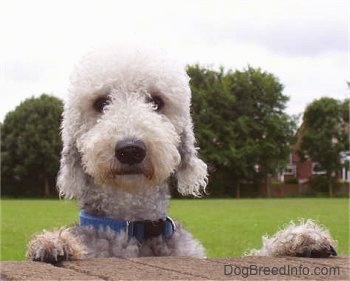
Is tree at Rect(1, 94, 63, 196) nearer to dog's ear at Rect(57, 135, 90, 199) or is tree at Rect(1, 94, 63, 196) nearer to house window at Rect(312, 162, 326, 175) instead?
house window at Rect(312, 162, 326, 175)

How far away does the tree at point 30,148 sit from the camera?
47062mm

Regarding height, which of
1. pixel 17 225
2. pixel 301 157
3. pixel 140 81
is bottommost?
pixel 17 225

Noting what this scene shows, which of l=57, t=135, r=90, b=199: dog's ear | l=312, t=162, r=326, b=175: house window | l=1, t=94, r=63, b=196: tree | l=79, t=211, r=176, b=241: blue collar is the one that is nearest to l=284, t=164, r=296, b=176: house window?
l=312, t=162, r=326, b=175: house window

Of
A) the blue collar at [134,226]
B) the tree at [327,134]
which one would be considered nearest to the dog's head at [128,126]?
the blue collar at [134,226]

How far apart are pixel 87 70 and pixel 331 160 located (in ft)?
191

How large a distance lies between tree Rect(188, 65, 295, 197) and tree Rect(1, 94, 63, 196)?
1109 cm

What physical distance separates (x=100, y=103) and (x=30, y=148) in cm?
4504

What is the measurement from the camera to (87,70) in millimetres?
4477

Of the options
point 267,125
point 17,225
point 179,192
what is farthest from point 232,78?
point 179,192

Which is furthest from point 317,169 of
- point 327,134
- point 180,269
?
point 180,269

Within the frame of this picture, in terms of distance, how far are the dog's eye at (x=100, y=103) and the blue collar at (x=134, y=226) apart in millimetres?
636

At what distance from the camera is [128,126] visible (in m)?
4.03

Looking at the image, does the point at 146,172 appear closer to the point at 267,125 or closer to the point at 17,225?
the point at 17,225

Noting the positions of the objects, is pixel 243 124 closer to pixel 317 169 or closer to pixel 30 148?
pixel 317 169
